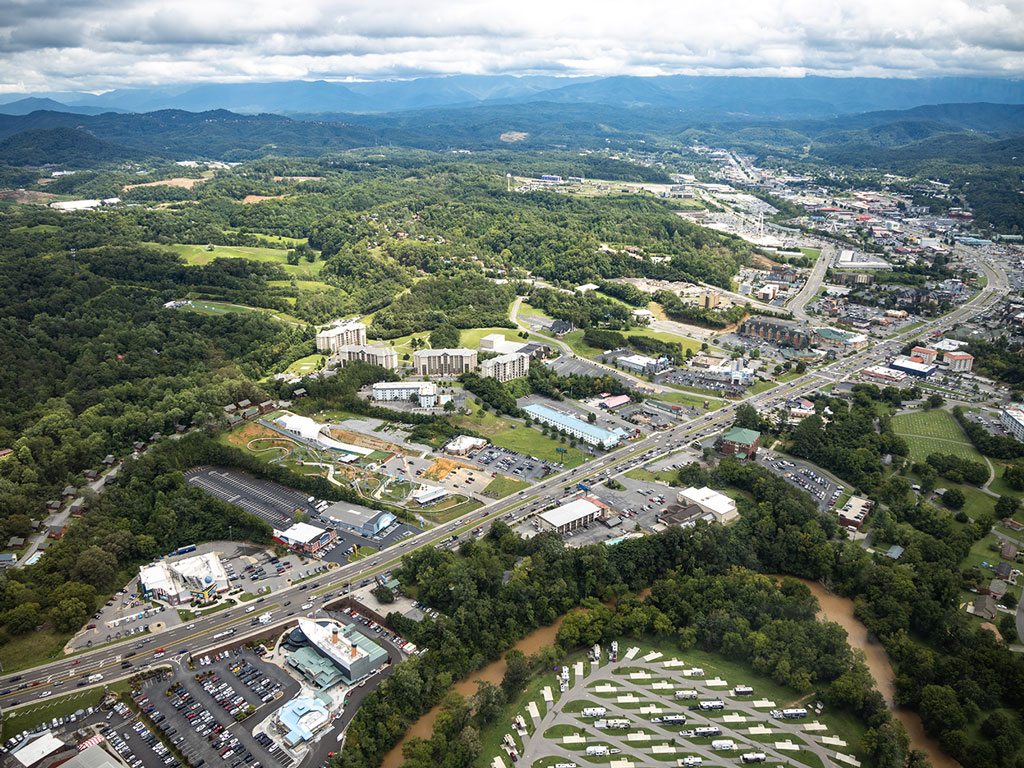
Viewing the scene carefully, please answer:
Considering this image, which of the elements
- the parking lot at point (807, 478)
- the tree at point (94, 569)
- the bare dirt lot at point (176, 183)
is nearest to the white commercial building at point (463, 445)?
the parking lot at point (807, 478)

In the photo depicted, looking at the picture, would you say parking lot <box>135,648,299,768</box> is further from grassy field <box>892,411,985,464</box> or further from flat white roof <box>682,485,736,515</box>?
grassy field <box>892,411,985,464</box>

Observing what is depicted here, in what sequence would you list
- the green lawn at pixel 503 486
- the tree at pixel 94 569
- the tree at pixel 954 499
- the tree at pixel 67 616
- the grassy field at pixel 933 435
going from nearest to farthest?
the tree at pixel 67 616, the tree at pixel 94 569, the tree at pixel 954 499, the green lawn at pixel 503 486, the grassy field at pixel 933 435

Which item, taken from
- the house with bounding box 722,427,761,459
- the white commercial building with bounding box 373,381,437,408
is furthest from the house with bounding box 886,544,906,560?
the white commercial building with bounding box 373,381,437,408

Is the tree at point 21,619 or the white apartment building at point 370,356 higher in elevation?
the white apartment building at point 370,356

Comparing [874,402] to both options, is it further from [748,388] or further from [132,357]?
[132,357]

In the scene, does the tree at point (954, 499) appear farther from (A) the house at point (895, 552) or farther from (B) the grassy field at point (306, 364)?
(B) the grassy field at point (306, 364)

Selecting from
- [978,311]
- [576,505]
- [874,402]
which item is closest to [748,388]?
[874,402]
